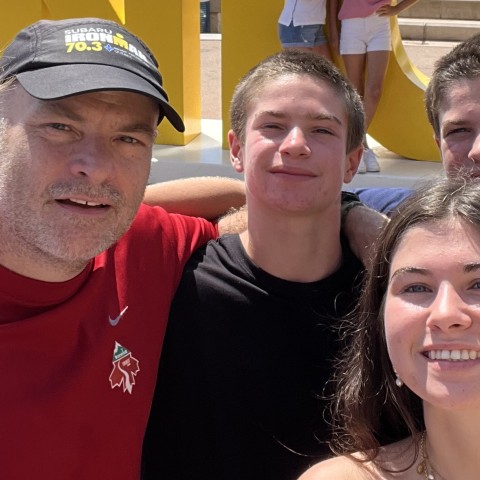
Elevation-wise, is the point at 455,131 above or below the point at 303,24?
above

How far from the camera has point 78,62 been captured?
219 centimetres

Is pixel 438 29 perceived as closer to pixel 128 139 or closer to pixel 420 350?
pixel 128 139

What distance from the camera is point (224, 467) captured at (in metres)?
2.47

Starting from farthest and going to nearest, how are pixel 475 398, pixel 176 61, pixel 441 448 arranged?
pixel 176 61, pixel 441 448, pixel 475 398

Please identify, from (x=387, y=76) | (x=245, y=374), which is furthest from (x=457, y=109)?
(x=387, y=76)

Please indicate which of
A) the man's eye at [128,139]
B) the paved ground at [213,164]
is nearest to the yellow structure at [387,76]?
the paved ground at [213,164]

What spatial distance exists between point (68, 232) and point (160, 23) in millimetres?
5237

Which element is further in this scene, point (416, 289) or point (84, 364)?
point (84, 364)

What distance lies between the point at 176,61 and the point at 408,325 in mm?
5589

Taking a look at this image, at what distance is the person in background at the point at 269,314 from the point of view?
2.45 metres

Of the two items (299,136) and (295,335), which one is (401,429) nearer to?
(295,335)

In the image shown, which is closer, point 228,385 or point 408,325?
point 408,325

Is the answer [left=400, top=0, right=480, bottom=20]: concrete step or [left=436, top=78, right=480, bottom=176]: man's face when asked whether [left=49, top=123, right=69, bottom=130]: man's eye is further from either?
[left=400, top=0, right=480, bottom=20]: concrete step

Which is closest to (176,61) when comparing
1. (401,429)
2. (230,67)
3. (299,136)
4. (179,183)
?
(230,67)
